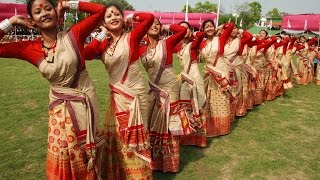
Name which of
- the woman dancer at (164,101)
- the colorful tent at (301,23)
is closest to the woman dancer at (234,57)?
the woman dancer at (164,101)

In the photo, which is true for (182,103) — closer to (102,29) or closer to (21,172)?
(102,29)

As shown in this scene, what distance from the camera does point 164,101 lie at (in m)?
4.71

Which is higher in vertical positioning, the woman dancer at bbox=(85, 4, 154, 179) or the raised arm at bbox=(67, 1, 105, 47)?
the raised arm at bbox=(67, 1, 105, 47)

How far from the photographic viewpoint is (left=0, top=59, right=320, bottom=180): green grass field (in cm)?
505

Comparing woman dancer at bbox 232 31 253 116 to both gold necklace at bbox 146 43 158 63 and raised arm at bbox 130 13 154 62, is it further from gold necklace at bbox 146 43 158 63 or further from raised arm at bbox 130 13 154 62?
raised arm at bbox 130 13 154 62

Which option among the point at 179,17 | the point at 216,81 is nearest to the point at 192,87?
the point at 216,81

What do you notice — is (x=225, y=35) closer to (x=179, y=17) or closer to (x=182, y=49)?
(x=182, y=49)

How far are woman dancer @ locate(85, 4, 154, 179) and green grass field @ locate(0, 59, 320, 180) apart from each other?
1.08 metres

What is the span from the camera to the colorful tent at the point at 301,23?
26341 millimetres

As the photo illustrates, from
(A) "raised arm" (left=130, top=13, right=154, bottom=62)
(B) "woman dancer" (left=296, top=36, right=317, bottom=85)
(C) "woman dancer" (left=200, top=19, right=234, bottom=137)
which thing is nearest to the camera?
(A) "raised arm" (left=130, top=13, right=154, bottom=62)

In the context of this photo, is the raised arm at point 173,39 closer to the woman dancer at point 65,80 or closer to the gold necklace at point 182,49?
the gold necklace at point 182,49

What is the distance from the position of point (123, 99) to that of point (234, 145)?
314 cm

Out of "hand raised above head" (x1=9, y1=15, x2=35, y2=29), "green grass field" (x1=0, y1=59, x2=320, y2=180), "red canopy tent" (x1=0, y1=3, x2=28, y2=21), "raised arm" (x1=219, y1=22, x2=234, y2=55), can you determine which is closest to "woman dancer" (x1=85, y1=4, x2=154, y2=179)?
"hand raised above head" (x1=9, y1=15, x2=35, y2=29)

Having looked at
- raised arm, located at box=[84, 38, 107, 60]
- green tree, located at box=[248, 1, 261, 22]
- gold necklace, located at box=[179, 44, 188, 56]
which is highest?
green tree, located at box=[248, 1, 261, 22]
